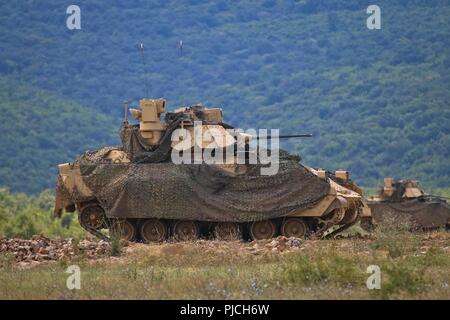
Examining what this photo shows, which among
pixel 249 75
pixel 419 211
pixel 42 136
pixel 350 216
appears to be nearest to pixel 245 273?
pixel 350 216

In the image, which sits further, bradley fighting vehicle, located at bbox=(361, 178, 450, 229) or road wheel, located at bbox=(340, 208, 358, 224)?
bradley fighting vehicle, located at bbox=(361, 178, 450, 229)

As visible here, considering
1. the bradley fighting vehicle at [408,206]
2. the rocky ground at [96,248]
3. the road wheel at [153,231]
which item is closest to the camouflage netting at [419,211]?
the bradley fighting vehicle at [408,206]

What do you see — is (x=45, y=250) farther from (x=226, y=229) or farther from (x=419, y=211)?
(x=419, y=211)

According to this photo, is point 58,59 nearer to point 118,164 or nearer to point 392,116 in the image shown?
point 392,116

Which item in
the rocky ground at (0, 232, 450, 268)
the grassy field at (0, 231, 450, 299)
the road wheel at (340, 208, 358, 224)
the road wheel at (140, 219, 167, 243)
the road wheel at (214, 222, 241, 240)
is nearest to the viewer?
the grassy field at (0, 231, 450, 299)

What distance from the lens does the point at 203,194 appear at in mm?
25438

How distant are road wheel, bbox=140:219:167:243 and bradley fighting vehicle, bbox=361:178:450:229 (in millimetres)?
12288

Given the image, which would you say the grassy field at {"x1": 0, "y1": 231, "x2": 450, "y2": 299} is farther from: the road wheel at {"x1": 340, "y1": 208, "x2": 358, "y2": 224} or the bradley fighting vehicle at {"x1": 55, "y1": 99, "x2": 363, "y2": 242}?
the road wheel at {"x1": 340, "y1": 208, "x2": 358, "y2": 224}

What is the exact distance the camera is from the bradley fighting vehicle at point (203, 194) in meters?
25.3

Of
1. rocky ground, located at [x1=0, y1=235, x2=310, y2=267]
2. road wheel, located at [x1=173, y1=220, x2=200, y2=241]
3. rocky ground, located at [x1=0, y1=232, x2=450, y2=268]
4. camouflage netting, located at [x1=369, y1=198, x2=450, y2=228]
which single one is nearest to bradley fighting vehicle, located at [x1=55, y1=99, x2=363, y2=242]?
road wheel, located at [x1=173, y1=220, x2=200, y2=241]

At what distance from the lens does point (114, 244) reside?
21641mm

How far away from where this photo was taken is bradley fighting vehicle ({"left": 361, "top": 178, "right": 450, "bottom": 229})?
37750 millimetres

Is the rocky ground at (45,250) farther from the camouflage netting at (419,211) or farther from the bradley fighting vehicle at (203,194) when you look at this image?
the camouflage netting at (419,211)

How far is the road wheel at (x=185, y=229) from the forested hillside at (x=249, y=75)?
59388mm
